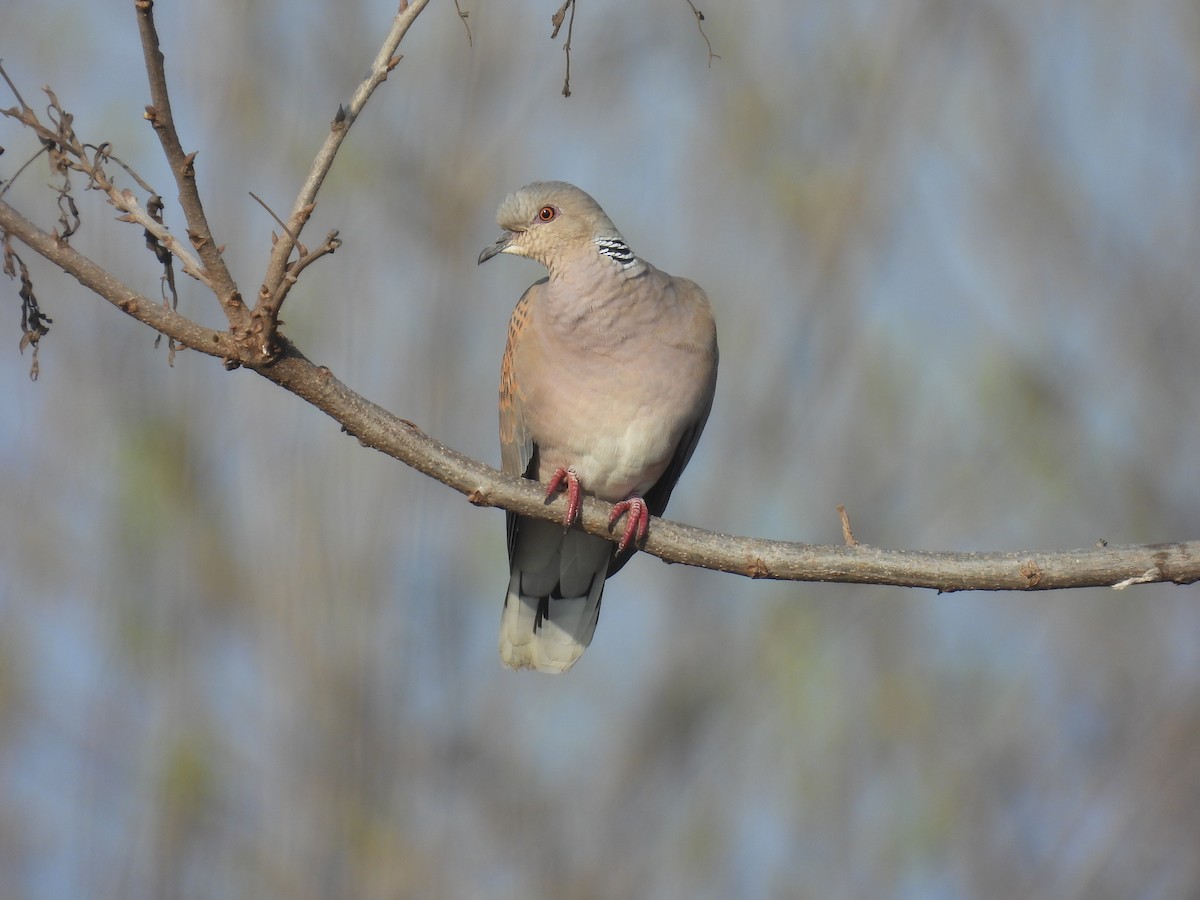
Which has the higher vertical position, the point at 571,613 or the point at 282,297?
the point at 571,613

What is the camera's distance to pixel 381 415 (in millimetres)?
2830

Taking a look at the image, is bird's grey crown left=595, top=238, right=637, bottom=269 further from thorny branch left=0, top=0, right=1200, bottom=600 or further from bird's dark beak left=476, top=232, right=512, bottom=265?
thorny branch left=0, top=0, right=1200, bottom=600

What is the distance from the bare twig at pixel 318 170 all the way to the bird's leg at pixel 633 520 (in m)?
1.24

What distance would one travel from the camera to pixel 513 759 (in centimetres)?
696

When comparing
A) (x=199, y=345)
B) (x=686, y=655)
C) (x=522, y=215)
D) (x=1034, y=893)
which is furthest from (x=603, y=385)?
(x=1034, y=893)

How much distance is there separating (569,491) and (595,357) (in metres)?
0.55

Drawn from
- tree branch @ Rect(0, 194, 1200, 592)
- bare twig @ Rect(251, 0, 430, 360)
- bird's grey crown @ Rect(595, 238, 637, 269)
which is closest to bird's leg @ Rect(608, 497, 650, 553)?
tree branch @ Rect(0, 194, 1200, 592)

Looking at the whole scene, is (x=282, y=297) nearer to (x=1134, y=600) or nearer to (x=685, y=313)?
(x=685, y=313)

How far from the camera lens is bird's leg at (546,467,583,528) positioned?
3455mm

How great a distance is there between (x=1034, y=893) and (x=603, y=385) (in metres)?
3.78

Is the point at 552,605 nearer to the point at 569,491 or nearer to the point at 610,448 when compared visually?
the point at 610,448

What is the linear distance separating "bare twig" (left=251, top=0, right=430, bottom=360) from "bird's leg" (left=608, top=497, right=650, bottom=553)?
1.24 m

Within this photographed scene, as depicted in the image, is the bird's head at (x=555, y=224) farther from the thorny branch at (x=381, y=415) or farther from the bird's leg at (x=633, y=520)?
the thorny branch at (x=381, y=415)

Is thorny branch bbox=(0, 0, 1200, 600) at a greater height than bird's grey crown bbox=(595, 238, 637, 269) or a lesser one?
lesser
